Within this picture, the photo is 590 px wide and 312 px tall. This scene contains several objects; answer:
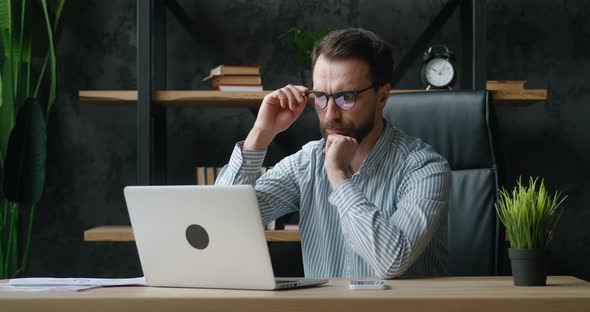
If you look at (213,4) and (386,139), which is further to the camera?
(213,4)

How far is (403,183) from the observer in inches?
74.3

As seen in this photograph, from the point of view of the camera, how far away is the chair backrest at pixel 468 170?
197 cm

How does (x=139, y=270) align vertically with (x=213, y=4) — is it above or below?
below

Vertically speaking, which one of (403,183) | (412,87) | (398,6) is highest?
(398,6)

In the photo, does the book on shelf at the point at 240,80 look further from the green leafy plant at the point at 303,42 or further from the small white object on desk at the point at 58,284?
the small white object on desk at the point at 58,284

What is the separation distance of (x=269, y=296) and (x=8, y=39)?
2168mm

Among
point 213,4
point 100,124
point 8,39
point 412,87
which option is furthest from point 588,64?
point 8,39

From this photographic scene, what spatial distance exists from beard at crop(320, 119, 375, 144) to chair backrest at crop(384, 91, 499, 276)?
0.20 meters

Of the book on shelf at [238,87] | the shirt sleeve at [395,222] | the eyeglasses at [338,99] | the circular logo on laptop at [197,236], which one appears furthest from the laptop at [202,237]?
the book on shelf at [238,87]

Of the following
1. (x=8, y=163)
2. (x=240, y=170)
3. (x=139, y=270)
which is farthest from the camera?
(x=139, y=270)

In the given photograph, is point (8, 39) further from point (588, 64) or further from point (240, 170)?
point (588, 64)

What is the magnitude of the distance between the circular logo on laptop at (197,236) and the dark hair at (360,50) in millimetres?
738

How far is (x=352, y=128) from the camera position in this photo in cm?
192

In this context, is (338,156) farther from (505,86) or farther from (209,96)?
(505,86)
